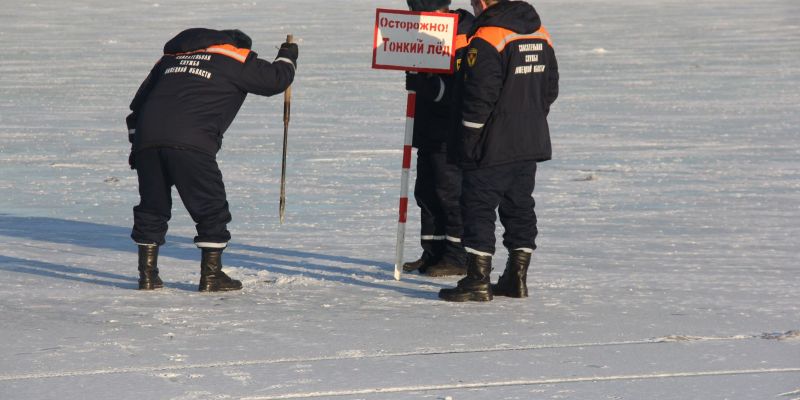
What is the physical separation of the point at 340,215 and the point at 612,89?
10.4 m

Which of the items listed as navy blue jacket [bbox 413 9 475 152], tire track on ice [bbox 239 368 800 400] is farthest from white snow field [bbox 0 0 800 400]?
navy blue jacket [bbox 413 9 475 152]

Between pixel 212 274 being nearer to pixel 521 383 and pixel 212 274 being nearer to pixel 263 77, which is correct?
pixel 263 77

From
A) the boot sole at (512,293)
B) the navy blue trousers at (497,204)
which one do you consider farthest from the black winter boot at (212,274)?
the boot sole at (512,293)

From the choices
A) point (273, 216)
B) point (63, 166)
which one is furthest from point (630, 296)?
point (63, 166)

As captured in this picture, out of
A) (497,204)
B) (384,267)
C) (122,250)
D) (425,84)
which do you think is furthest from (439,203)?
(122,250)

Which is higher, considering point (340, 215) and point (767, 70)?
point (767, 70)

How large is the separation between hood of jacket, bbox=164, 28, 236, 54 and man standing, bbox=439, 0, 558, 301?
127 centimetres

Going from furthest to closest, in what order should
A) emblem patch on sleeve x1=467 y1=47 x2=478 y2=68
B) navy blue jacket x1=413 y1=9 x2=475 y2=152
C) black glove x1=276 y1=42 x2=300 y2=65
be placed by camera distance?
navy blue jacket x1=413 y1=9 x2=475 y2=152
black glove x1=276 y1=42 x2=300 y2=65
emblem patch on sleeve x1=467 y1=47 x2=478 y2=68

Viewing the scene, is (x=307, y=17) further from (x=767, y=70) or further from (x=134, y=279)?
(x=134, y=279)

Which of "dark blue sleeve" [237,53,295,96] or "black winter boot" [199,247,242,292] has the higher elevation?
"dark blue sleeve" [237,53,295,96]

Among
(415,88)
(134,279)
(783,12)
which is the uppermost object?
(783,12)

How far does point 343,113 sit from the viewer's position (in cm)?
1673

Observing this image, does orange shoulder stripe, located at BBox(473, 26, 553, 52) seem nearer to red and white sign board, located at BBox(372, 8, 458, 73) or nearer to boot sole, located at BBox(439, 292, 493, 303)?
red and white sign board, located at BBox(372, 8, 458, 73)

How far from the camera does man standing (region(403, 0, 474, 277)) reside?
773cm
